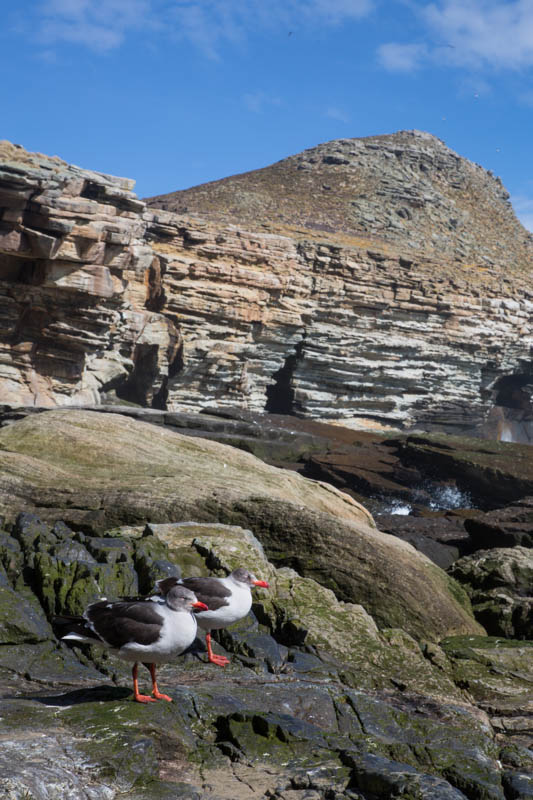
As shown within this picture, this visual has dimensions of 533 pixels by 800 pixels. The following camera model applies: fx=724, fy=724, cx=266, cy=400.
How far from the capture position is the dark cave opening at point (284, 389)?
49.5 meters

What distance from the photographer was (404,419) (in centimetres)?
5306

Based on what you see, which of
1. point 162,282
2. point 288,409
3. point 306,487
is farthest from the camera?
point 288,409

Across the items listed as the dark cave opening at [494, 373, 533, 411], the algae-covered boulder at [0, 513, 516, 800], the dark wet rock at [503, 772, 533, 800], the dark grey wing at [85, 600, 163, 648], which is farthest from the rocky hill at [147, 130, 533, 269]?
the dark wet rock at [503, 772, 533, 800]

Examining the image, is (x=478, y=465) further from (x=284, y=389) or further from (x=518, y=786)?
(x=518, y=786)

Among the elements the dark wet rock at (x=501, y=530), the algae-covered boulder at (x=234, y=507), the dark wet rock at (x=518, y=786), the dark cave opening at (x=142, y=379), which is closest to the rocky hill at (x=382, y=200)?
the dark cave opening at (x=142, y=379)

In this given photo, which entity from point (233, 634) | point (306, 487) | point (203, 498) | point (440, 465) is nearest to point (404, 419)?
point (440, 465)

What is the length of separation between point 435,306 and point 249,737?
1879 inches

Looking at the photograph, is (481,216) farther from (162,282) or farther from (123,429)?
(123,429)

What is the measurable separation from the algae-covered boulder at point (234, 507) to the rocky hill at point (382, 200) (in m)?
40.9

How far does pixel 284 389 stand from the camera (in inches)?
1996

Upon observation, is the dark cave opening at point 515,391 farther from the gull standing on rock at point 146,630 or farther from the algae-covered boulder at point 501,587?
the gull standing on rock at point 146,630

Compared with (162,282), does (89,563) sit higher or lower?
lower

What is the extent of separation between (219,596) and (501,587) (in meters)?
8.17

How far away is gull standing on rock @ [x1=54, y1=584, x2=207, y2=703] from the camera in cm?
658
